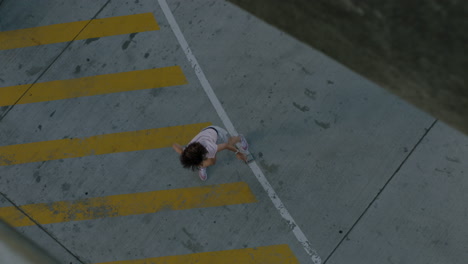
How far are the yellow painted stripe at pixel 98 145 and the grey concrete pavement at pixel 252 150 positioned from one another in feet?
0.31

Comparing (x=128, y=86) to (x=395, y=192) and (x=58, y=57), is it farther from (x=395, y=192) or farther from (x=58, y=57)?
(x=395, y=192)

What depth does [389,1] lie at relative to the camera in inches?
108

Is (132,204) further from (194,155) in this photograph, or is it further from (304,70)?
(304,70)

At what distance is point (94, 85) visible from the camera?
7.78 m

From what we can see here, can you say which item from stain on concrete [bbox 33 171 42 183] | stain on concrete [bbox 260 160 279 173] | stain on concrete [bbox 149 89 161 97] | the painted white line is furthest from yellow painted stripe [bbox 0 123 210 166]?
stain on concrete [bbox 260 160 279 173]

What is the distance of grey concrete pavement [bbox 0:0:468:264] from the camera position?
662 centimetres

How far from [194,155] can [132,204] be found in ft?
5.79

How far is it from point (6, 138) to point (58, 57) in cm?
151

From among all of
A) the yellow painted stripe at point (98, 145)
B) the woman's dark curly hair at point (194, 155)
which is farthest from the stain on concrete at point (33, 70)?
the woman's dark curly hair at point (194, 155)

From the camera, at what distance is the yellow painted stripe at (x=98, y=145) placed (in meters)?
7.36

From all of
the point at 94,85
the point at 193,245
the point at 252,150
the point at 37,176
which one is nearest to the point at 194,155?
the point at 252,150

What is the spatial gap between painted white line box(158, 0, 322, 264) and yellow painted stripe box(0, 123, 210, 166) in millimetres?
329

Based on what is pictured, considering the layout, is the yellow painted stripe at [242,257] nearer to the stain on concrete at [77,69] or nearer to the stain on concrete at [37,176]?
the stain on concrete at [37,176]

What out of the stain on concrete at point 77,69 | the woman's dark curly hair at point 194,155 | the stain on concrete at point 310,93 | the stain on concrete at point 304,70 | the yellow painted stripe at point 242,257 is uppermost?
the stain on concrete at point 77,69
